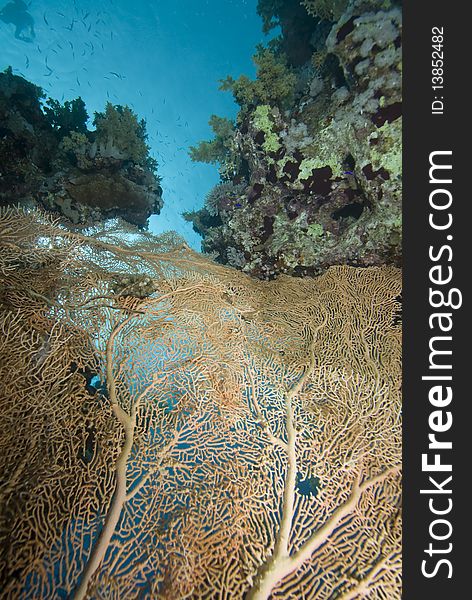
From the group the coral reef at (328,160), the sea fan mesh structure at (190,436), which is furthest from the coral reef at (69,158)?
the sea fan mesh structure at (190,436)

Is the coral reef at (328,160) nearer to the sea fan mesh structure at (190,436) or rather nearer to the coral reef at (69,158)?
the sea fan mesh structure at (190,436)

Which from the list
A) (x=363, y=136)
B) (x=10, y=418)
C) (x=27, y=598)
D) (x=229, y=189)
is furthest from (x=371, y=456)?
(x=229, y=189)

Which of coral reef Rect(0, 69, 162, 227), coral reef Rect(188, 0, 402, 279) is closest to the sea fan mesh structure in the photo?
coral reef Rect(188, 0, 402, 279)

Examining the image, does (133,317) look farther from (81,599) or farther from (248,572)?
(248,572)

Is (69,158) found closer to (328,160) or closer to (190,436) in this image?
(328,160)

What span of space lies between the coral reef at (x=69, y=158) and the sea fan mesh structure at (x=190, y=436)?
4.01 meters

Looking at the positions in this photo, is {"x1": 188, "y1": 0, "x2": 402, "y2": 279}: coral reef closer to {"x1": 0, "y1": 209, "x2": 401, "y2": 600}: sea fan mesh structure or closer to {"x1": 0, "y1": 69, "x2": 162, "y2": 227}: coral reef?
{"x1": 0, "y1": 209, "x2": 401, "y2": 600}: sea fan mesh structure

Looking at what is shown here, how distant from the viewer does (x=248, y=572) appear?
2037 millimetres

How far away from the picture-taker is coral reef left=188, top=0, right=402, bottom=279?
436 centimetres

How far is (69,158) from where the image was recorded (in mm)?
7973

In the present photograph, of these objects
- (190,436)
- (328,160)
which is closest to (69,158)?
(328,160)

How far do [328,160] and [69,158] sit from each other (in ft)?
22.5

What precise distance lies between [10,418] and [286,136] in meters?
5.82

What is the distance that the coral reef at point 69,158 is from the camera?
7.13 m
